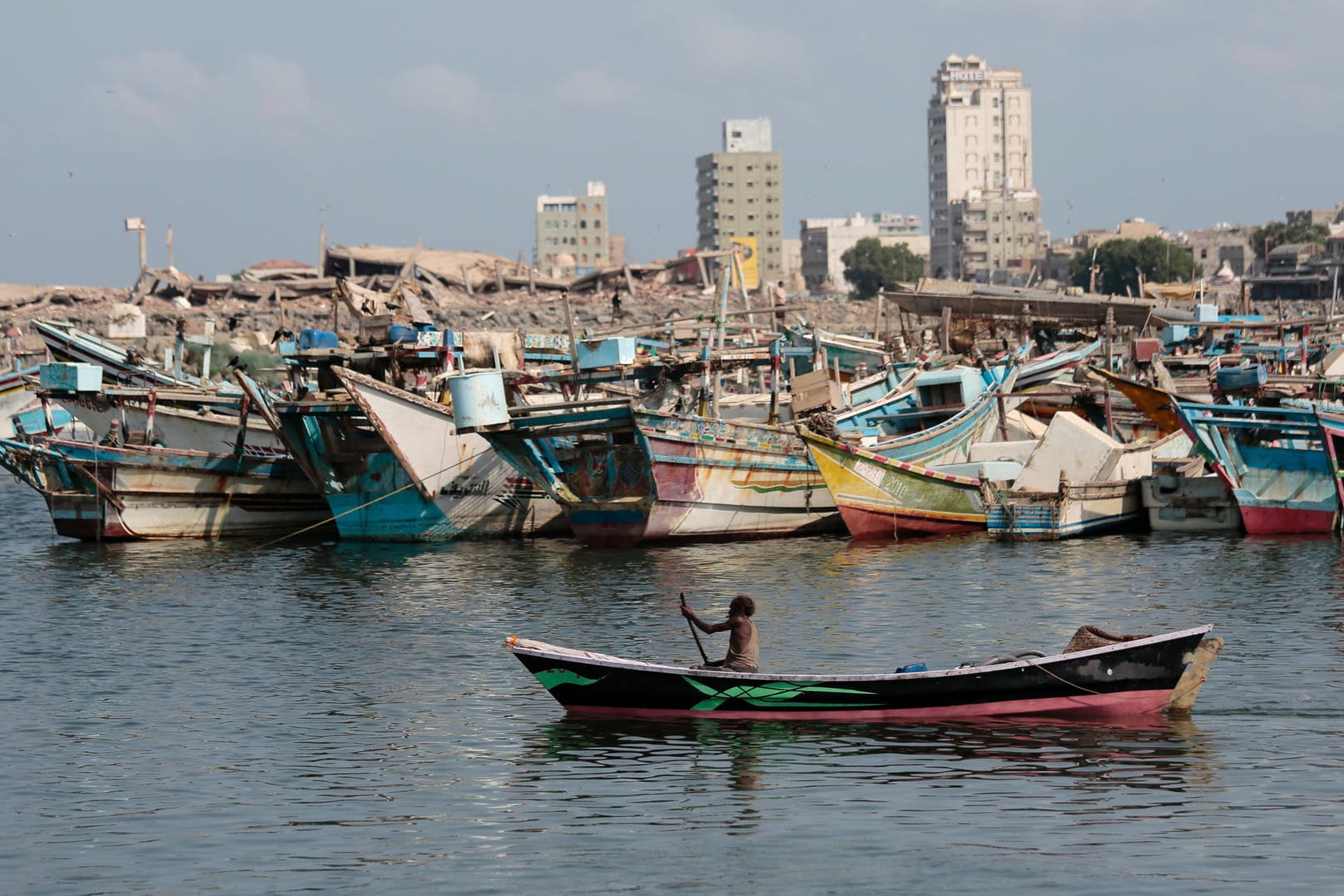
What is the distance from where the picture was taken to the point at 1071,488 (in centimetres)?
2811

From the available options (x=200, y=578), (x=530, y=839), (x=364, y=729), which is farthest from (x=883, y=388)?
(x=530, y=839)

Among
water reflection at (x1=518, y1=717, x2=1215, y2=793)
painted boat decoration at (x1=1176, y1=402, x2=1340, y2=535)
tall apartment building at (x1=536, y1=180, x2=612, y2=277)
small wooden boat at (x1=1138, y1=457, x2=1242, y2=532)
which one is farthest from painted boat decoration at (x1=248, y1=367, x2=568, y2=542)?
tall apartment building at (x1=536, y1=180, x2=612, y2=277)

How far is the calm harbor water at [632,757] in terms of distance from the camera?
11500 millimetres

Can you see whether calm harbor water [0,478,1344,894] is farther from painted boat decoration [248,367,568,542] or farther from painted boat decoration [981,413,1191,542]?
painted boat decoration [248,367,568,542]

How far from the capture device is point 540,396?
37.0 metres

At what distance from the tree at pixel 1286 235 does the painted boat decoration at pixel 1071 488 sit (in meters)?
115

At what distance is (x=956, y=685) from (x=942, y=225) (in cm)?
18128

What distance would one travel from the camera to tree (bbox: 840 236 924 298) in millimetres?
151250

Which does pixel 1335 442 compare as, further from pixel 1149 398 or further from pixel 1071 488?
pixel 1149 398

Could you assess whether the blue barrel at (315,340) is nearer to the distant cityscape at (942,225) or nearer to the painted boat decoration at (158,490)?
the painted boat decoration at (158,490)

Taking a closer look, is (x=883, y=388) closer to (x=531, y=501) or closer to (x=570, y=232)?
(x=531, y=501)

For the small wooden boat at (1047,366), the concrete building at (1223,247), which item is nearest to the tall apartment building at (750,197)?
the concrete building at (1223,247)

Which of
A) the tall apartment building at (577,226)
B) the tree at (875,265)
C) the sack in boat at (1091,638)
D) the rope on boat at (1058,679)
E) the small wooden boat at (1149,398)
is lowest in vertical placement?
the rope on boat at (1058,679)

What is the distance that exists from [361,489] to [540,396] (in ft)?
23.6
